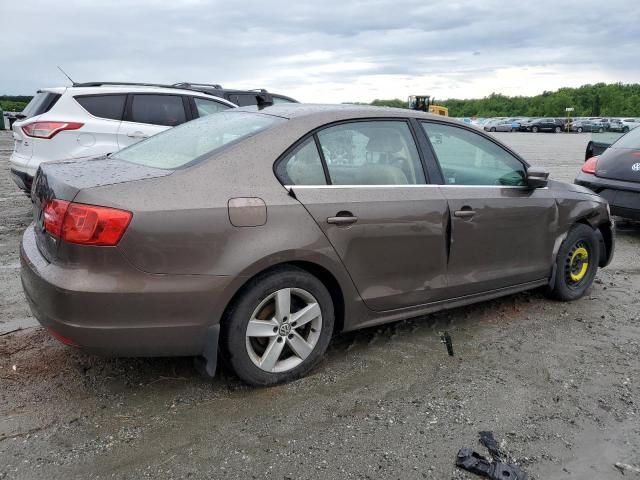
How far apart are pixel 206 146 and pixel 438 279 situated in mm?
1706

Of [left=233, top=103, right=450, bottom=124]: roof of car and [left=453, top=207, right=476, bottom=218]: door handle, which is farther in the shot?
[left=453, top=207, right=476, bottom=218]: door handle

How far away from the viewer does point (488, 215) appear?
13.2ft

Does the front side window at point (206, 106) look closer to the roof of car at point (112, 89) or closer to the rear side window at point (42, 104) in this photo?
the roof of car at point (112, 89)

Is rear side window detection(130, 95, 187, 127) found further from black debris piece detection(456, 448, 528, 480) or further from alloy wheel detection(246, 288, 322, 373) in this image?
black debris piece detection(456, 448, 528, 480)

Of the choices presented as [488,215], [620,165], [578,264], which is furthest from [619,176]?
[488,215]

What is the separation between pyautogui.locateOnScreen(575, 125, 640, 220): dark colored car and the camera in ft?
23.0

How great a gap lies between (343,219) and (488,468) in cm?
149

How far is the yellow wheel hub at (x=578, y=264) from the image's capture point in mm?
4879

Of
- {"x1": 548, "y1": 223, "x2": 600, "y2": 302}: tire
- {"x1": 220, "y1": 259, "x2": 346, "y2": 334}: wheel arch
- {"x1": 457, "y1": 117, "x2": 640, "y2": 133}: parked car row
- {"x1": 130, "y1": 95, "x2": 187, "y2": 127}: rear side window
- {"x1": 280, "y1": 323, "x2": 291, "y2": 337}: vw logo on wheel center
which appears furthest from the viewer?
{"x1": 457, "y1": 117, "x2": 640, "y2": 133}: parked car row

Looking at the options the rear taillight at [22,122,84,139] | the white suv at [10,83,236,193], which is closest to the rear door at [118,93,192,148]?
the white suv at [10,83,236,193]

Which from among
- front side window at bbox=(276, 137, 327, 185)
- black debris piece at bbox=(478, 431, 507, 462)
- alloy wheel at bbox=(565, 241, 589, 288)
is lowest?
black debris piece at bbox=(478, 431, 507, 462)

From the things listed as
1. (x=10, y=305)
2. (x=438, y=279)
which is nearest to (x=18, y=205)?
(x=10, y=305)

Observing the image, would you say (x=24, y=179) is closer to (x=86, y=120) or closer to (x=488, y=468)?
(x=86, y=120)

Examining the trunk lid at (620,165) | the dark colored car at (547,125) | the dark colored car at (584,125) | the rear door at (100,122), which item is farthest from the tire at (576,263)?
the dark colored car at (584,125)
